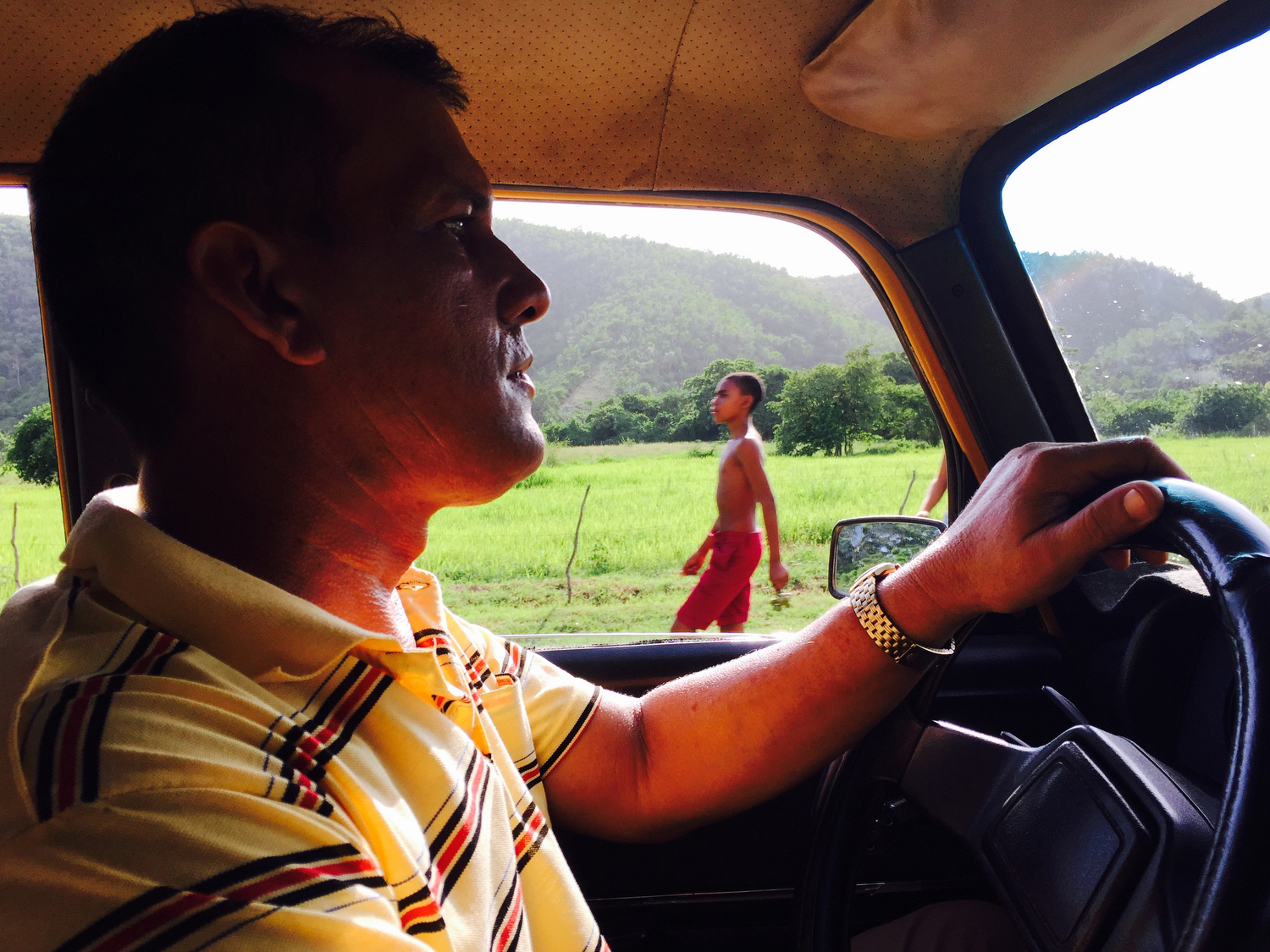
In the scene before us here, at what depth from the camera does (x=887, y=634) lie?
126 centimetres

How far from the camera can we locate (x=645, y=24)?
1.42 meters

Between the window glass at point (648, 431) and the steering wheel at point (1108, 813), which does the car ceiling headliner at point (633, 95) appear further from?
the steering wheel at point (1108, 813)

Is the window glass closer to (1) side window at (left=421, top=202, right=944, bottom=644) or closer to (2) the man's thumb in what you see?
(1) side window at (left=421, top=202, right=944, bottom=644)

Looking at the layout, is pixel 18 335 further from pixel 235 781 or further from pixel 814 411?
pixel 814 411

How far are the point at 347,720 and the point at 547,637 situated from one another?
126 cm

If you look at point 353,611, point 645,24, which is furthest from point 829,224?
point 353,611

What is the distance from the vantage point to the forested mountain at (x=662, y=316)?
6.82ft

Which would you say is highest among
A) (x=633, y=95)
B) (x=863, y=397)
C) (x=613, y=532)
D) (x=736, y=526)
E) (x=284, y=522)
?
(x=633, y=95)

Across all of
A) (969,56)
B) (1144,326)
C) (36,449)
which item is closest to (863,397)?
Result: (1144,326)

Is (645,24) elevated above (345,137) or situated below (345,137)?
above

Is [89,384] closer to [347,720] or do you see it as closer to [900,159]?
[347,720]

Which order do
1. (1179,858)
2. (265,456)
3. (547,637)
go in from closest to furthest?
1. (1179,858)
2. (265,456)
3. (547,637)

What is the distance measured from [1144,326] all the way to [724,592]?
7.23 feet

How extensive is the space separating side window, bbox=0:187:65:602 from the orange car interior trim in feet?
3.34
